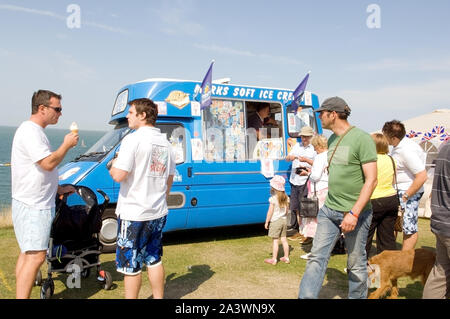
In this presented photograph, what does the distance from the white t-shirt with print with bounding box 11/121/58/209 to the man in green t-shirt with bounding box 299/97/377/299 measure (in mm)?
2561

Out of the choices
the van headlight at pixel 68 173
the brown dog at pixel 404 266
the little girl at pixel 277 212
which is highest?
the van headlight at pixel 68 173

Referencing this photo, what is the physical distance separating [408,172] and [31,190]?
14.2 feet

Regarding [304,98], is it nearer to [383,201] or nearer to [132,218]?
[383,201]

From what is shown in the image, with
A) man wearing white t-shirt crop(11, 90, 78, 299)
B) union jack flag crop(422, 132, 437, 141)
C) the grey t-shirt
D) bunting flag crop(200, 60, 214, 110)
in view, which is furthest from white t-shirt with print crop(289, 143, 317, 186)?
union jack flag crop(422, 132, 437, 141)

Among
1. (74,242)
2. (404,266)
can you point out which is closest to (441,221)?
(404,266)

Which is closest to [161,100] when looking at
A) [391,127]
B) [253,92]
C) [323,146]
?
[253,92]

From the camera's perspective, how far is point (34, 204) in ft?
11.0

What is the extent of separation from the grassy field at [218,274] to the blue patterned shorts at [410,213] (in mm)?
545

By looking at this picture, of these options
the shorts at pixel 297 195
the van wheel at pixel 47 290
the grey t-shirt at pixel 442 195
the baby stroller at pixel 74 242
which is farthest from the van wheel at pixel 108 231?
the grey t-shirt at pixel 442 195

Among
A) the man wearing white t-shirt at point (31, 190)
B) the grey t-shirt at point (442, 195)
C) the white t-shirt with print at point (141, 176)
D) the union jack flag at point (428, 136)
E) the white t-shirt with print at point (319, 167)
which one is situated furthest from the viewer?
the union jack flag at point (428, 136)

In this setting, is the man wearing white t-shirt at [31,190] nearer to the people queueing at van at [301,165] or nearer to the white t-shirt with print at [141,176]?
the white t-shirt with print at [141,176]

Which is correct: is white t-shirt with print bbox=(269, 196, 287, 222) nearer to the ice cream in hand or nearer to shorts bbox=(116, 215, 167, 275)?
shorts bbox=(116, 215, 167, 275)

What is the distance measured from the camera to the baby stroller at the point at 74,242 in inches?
157

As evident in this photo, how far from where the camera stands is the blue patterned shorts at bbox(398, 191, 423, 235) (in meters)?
4.69
